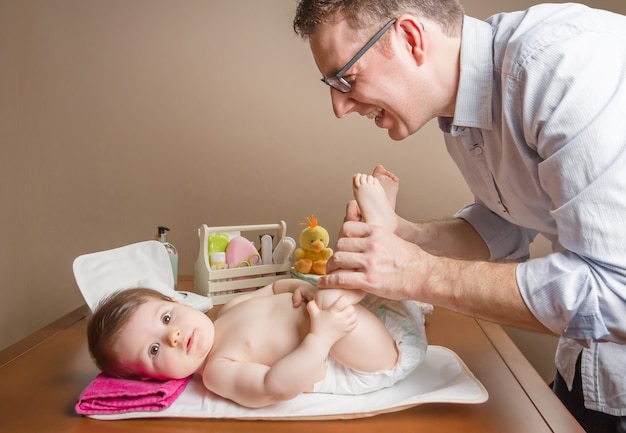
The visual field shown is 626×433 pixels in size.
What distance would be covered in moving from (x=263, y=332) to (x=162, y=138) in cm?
128

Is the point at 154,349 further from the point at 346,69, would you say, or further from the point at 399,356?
the point at 346,69

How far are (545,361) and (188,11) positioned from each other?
1903 mm

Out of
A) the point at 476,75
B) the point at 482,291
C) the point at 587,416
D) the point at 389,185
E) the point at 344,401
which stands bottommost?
the point at 587,416

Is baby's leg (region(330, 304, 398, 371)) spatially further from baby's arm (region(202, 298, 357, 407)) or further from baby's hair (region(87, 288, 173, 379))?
baby's hair (region(87, 288, 173, 379))

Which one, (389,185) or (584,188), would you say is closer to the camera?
(584,188)

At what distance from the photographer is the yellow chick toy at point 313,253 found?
5.60 feet

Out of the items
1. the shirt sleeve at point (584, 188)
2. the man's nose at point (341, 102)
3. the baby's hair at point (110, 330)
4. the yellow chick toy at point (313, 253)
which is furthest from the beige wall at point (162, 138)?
the shirt sleeve at point (584, 188)

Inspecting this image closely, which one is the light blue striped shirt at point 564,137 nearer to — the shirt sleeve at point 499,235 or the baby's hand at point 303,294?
the shirt sleeve at point 499,235

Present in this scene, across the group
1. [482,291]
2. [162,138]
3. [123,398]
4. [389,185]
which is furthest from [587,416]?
[162,138]

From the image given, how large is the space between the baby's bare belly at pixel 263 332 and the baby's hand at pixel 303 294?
0.05ft

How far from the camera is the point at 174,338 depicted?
3.81ft

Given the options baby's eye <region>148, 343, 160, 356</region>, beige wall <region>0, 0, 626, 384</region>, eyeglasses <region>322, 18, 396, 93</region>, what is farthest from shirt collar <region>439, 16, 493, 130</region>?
beige wall <region>0, 0, 626, 384</region>

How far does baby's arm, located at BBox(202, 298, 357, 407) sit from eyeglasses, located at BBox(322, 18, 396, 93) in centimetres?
47

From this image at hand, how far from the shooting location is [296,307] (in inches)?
48.8
